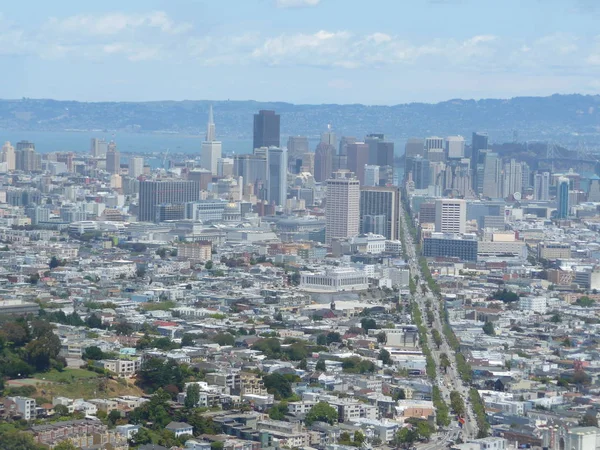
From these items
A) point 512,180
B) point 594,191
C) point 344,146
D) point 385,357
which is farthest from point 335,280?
point 344,146

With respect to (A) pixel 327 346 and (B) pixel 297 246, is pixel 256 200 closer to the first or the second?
(B) pixel 297 246

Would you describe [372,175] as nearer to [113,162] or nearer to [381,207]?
[113,162]

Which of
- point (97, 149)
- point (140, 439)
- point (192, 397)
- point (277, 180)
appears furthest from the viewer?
point (97, 149)

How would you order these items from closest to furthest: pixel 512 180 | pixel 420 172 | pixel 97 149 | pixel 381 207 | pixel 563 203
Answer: pixel 381 207
pixel 563 203
pixel 512 180
pixel 420 172
pixel 97 149

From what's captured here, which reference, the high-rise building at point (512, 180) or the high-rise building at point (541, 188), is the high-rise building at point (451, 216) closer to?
the high-rise building at point (541, 188)

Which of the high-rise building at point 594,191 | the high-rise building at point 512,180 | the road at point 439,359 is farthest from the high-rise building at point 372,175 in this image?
the road at point 439,359

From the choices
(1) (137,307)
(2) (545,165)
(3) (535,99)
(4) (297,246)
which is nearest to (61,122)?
(3) (535,99)

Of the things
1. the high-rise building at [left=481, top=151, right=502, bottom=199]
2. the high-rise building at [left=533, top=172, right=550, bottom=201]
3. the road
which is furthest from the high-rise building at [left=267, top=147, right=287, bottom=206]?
the road
